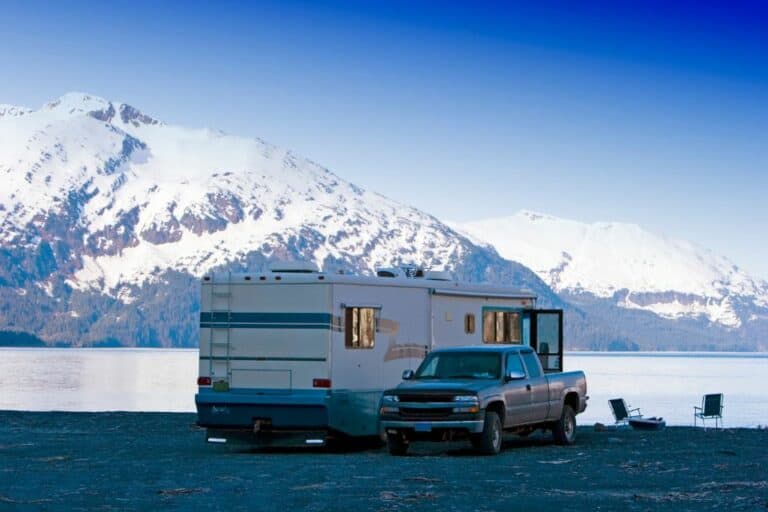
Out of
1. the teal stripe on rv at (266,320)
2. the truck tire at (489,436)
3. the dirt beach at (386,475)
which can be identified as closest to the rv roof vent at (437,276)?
the dirt beach at (386,475)

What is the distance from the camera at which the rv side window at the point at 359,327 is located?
2420 centimetres

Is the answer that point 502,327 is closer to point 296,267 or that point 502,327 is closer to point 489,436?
point 296,267

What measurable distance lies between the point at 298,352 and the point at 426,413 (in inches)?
100

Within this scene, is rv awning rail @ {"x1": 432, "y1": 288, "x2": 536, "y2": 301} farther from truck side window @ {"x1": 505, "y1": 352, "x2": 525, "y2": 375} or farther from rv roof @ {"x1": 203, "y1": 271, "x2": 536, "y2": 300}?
truck side window @ {"x1": 505, "y1": 352, "x2": 525, "y2": 375}

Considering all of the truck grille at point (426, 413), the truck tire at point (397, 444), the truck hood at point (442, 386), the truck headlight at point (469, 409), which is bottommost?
the truck tire at point (397, 444)

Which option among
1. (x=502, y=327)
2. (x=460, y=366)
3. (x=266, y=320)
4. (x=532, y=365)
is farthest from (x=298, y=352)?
(x=502, y=327)

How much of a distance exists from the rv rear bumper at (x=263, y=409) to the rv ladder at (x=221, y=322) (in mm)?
449

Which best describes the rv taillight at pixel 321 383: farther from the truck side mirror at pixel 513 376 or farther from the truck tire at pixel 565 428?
the truck tire at pixel 565 428

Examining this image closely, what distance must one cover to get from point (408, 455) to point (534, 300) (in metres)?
7.93

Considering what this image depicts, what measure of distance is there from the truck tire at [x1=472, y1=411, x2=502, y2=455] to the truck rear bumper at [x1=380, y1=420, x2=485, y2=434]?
7.5 inches

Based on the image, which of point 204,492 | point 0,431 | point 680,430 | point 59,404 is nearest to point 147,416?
point 0,431

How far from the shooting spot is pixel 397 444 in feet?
76.7

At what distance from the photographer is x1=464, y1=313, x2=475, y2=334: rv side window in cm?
2739

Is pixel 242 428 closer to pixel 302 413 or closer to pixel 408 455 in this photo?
pixel 302 413
